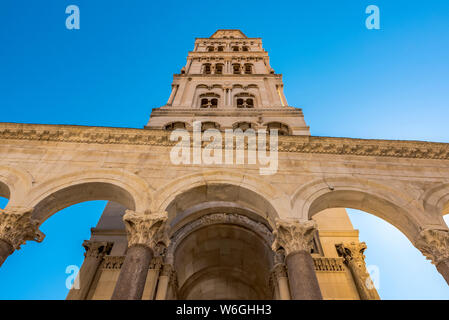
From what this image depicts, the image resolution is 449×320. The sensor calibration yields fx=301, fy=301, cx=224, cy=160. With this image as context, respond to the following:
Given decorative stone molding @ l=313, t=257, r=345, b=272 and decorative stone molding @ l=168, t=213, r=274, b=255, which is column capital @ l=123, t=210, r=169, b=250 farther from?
decorative stone molding @ l=313, t=257, r=345, b=272

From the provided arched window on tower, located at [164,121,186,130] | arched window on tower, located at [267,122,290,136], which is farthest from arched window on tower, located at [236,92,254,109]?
arched window on tower, located at [164,121,186,130]

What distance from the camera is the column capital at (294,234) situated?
802cm

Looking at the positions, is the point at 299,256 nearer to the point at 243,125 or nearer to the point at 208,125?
the point at 243,125

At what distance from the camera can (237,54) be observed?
2688cm

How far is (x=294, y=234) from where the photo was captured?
8164 mm

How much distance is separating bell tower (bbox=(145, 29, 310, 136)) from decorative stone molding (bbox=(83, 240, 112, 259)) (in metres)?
6.16

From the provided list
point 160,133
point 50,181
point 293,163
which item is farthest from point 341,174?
point 50,181

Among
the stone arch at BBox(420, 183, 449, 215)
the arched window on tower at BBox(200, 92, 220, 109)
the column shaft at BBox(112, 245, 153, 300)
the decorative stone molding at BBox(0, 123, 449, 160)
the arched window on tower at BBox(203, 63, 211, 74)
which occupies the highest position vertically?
the arched window on tower at BBox(203, 63, 211, 74)

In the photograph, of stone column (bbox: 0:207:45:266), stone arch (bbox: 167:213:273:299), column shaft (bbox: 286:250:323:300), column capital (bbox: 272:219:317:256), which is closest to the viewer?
column shaft (bbox: 286:250:323:300)

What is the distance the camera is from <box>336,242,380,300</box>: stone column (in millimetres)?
10859

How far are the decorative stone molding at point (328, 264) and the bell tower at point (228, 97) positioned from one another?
21.4 ft

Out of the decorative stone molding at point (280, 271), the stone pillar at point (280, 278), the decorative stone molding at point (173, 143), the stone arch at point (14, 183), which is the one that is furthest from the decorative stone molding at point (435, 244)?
the stone arch at point (14, 183)

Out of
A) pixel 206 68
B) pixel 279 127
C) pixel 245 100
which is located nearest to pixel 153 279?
pixel 279 127
